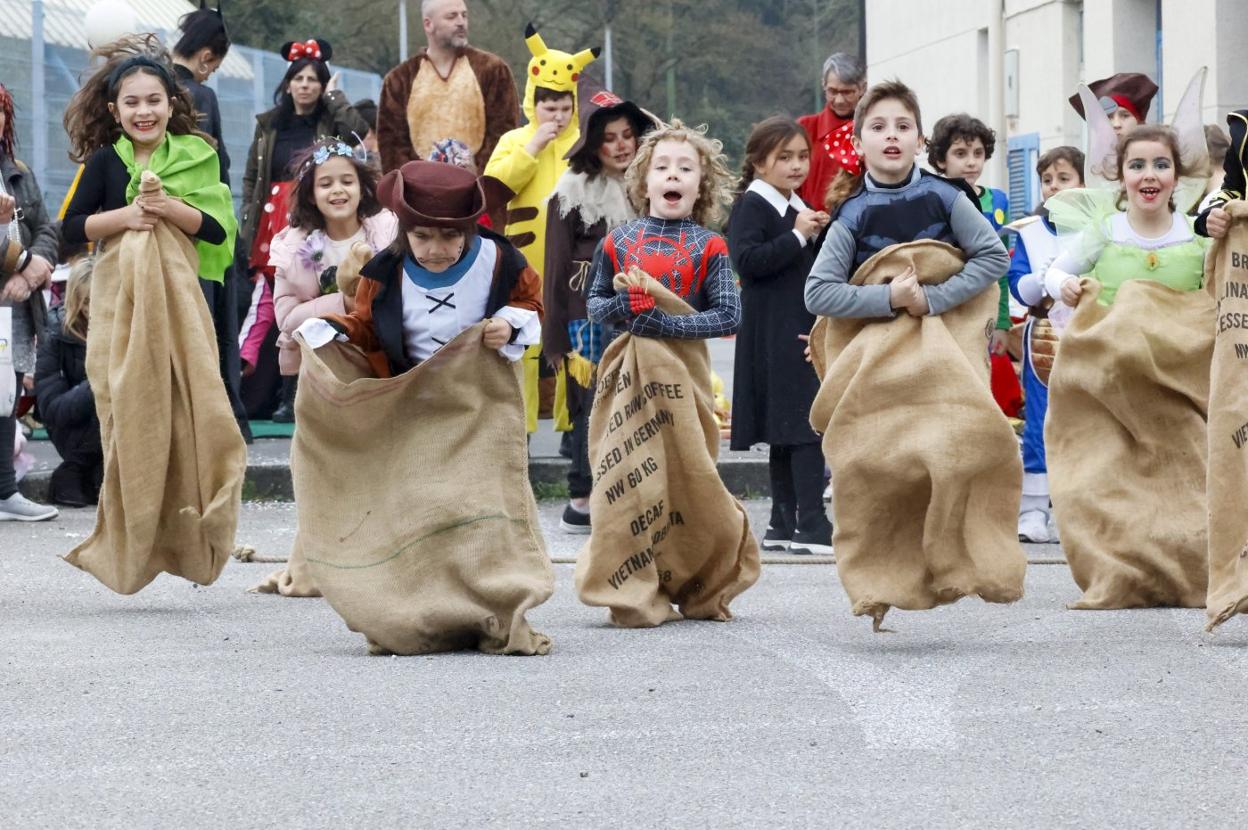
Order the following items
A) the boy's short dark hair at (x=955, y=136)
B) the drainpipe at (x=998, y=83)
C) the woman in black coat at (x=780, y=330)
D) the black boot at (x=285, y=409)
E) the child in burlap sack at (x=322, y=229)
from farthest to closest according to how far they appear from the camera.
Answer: the drainpipe at (x=998, y=83)
the black boot at (x=285, y=409)
the boy's short dark hair at (x=955, y=136)
the woman in black coat at (x=780, y=330)
the child in burlap sack at (x=322, y=229)

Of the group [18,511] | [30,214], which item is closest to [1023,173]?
[18,511]

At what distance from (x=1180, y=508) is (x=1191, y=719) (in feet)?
7.73

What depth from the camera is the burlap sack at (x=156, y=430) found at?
8516 millimetres

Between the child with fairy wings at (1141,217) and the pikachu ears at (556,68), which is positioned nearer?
the child with fairy wings at (1141,217)

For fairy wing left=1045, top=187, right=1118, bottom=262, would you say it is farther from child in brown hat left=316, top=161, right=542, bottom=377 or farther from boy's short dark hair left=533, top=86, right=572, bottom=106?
boy's short dark hair left=533, top=86, right=572, bottom=106

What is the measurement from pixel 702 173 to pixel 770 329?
6.87 ft

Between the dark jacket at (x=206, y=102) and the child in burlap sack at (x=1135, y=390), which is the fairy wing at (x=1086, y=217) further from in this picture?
the dark jacket at (x=206, y=102)

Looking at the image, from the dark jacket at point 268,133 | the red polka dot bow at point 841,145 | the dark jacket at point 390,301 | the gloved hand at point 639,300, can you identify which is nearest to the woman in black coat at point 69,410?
the dark jacket at point 268,133

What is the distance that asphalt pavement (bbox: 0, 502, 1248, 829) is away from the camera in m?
5.25

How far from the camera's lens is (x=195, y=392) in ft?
28.3

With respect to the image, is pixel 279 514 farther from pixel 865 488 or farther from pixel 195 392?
pixel 865 488

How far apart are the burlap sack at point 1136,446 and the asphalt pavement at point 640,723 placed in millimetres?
A: 207

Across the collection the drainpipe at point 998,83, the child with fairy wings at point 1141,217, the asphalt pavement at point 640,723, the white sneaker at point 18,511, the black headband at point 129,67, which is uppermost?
the drainpipe at point 998,83

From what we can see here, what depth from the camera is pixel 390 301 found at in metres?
7.56
